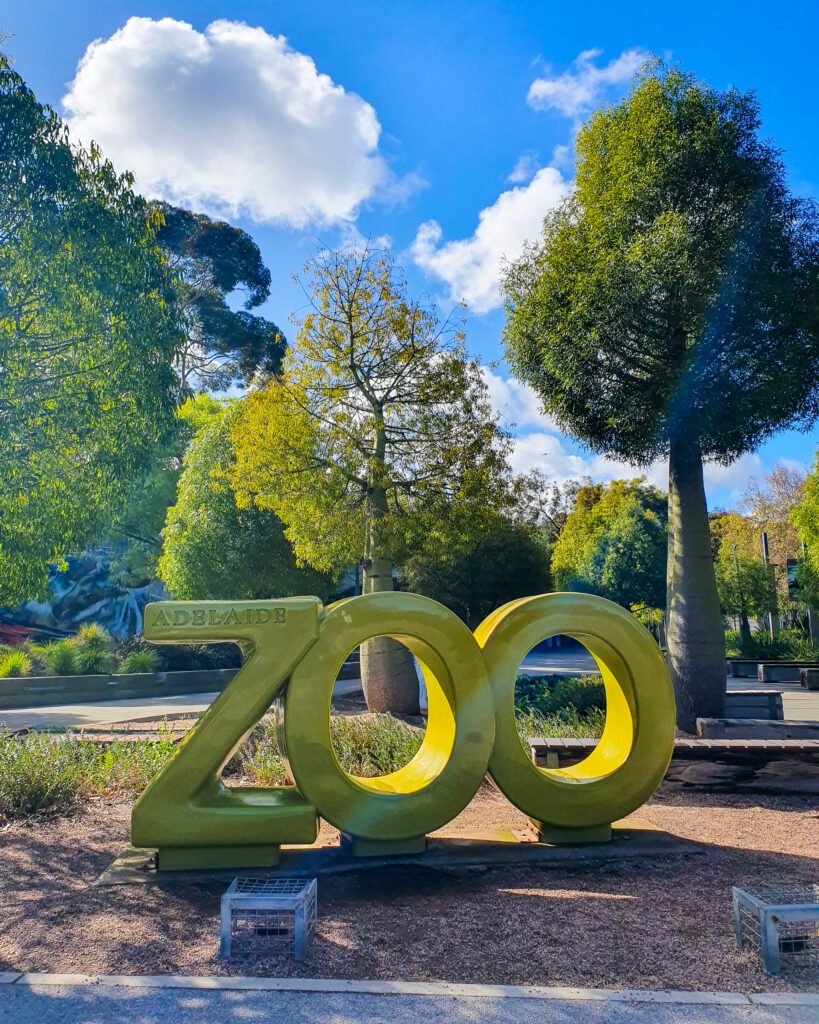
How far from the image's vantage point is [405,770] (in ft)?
20.4

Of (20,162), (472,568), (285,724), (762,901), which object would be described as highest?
(20,162)

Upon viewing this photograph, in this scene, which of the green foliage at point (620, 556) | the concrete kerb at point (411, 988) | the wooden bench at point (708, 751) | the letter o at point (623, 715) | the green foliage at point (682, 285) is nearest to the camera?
the concrete kerb at point (411, 988)

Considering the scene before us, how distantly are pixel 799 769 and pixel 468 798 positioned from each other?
13.9 ft

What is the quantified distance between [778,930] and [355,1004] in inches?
85.0

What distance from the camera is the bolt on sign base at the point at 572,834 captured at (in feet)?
19.0

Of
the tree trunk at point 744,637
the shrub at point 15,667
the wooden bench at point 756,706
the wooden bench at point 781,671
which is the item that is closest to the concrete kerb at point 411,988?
the wooden bench at point 756,706

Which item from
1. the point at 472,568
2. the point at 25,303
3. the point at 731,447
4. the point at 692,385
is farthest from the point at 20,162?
the point at 472,568

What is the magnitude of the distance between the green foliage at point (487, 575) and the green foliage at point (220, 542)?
5.48m

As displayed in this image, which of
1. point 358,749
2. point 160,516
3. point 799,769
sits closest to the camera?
point 799,769

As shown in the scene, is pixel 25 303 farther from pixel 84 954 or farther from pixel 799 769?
pixel 799 769

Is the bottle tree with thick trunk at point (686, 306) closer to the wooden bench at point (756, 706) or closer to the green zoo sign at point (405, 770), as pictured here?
the wooden bench at point (756, 706)

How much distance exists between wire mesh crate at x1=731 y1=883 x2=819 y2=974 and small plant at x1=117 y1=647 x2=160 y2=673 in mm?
18139

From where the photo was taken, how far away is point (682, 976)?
3.76 meters

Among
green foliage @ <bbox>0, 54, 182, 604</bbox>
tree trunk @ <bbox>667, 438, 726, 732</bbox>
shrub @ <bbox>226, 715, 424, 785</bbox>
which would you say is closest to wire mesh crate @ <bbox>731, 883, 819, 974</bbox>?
shrub @ <bbox>226, 715, 424, 785</bbox>
